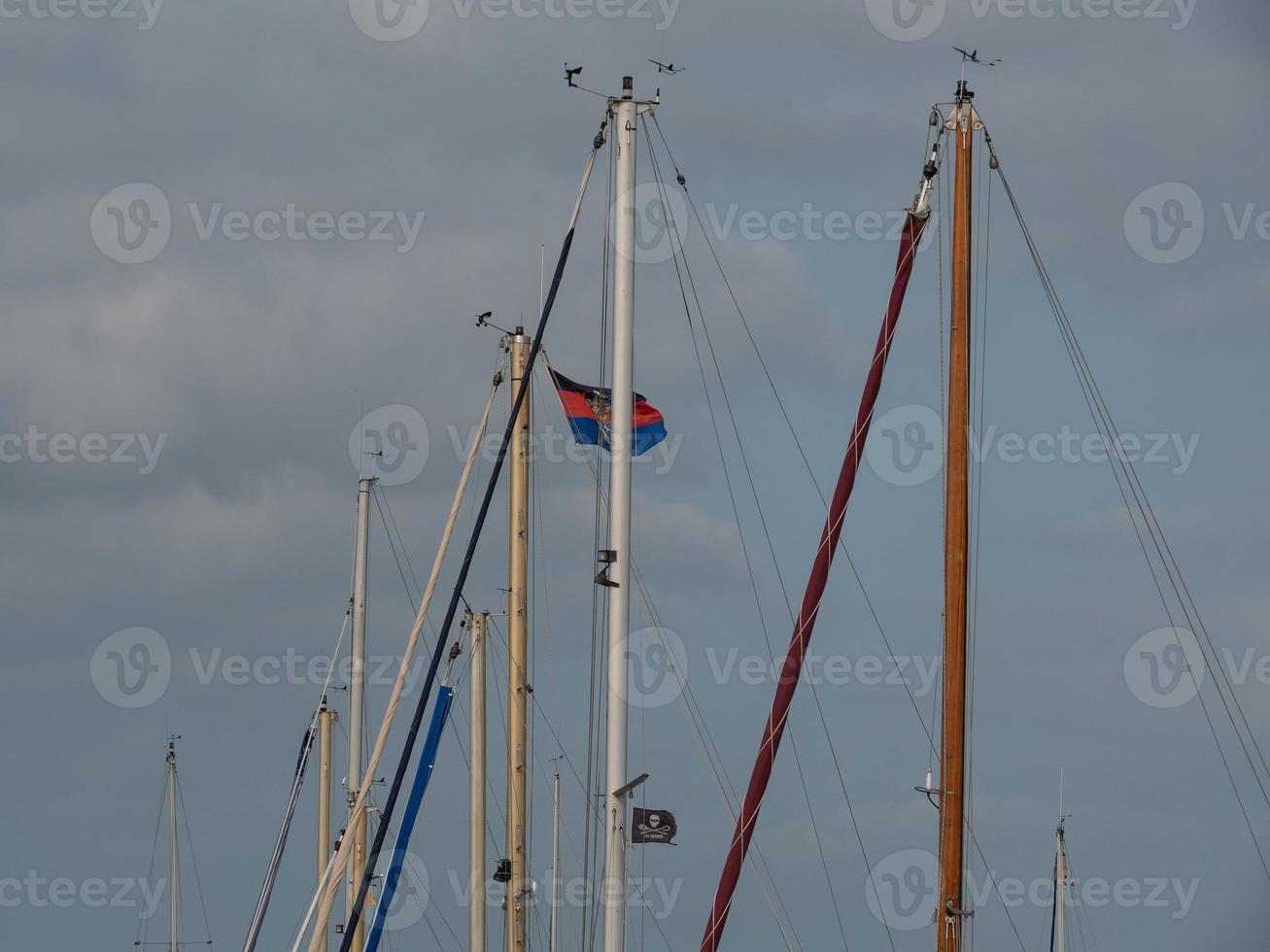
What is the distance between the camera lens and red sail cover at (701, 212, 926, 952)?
31.4 m

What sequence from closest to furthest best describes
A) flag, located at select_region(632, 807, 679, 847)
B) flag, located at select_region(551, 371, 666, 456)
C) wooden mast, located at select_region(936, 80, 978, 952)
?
flag, located at select_region(632, 807, 679, 847), wooden mast, located at select_region(936, 80, 978, 952), flag, located at select_region(551, 371, 666, 456)

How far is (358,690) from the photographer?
49906mm

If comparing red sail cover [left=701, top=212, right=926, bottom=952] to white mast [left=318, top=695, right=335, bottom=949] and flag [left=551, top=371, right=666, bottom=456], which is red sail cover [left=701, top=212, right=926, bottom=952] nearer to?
flag [left=551, top=371, right=666, bottom=456]

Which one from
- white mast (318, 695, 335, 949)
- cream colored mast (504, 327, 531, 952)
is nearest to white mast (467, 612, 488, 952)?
cream colored mast (504, 327, 531, 952)

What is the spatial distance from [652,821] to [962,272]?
991cm

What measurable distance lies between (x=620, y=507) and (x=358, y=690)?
2230 centimetres

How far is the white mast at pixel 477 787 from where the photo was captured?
42.4 m

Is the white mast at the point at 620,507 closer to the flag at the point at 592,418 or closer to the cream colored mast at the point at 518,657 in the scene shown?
the flag at the point at 592,418

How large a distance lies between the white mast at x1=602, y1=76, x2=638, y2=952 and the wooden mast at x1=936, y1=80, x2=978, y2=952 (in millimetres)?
4995

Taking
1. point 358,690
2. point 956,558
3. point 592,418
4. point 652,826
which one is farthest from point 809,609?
point 358,690

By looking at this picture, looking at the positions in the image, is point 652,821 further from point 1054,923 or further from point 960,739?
point 1054,923

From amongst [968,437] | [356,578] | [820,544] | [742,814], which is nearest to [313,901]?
[742,814]

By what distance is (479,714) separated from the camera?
44.7 meters

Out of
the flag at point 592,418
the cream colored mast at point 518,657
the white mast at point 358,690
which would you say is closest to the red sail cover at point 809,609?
the flag at point 592,418
